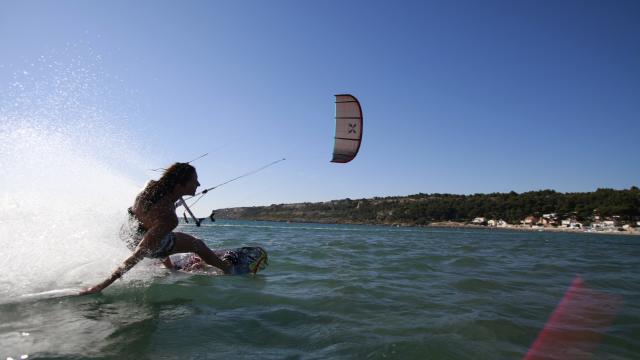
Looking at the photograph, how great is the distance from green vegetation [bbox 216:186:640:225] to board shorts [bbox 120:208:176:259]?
99878 millimetres

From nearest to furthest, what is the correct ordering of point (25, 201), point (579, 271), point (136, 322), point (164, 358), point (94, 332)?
point (164, 358) < point (94, 332) < point (136, 322) < point (25, 201) < point (579, 271)

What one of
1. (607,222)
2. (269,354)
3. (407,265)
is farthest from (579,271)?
(607,222)

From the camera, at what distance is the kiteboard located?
7535mm

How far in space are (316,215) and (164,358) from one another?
191 m

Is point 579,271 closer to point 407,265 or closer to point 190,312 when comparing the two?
point 407,265

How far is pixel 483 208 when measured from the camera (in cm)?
14962

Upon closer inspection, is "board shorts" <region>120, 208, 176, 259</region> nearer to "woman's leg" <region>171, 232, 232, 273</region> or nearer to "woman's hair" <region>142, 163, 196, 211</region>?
"woman's leg" <region>171, 232, 232, 273</region>

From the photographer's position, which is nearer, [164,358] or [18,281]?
[164,358]

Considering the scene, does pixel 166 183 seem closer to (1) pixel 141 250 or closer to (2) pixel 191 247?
(1) pixel 141 250

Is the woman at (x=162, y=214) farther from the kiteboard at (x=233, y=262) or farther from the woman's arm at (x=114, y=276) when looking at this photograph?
the kiteboard at (x=233, y=262)

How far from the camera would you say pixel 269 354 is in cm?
330

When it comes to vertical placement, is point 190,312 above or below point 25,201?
below

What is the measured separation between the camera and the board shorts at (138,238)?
5749 mm

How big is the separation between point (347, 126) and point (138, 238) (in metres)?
9.70
